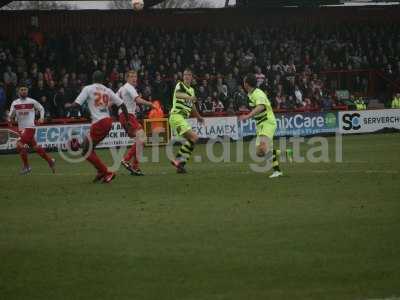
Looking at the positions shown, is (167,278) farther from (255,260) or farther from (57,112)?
(57,112)

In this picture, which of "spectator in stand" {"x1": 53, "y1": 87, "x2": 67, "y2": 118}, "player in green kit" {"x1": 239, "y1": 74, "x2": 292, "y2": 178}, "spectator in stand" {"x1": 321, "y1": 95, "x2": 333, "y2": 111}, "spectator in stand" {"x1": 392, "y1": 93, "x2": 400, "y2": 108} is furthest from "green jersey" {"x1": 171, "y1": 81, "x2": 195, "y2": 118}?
"spectator in stand" {"x1": 392, "y1": 93, "x2": 400, "y2": 108}

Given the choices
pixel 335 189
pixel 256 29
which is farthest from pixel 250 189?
pixel 256 29

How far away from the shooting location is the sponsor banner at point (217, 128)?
35.2 metres

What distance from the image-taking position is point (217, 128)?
117ft

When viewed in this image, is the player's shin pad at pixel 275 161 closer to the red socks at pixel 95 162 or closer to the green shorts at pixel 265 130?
the green shorts at pixel 265 130

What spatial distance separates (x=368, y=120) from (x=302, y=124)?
2902 mm

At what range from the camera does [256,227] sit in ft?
40.5

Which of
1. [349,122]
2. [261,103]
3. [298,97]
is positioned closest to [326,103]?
[298,97]

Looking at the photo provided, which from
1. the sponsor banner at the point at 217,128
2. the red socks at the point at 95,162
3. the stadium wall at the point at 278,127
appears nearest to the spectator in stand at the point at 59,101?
the stadium wall at the point at 278,127

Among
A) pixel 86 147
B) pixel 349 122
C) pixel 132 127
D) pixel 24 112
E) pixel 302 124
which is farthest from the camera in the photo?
pixel 349 122

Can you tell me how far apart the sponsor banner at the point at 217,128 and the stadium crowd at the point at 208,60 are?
132 centimetres

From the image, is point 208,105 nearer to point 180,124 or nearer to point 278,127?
point 278,127

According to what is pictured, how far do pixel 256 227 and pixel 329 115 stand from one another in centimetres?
2610

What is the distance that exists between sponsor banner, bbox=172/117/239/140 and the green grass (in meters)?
15.6
